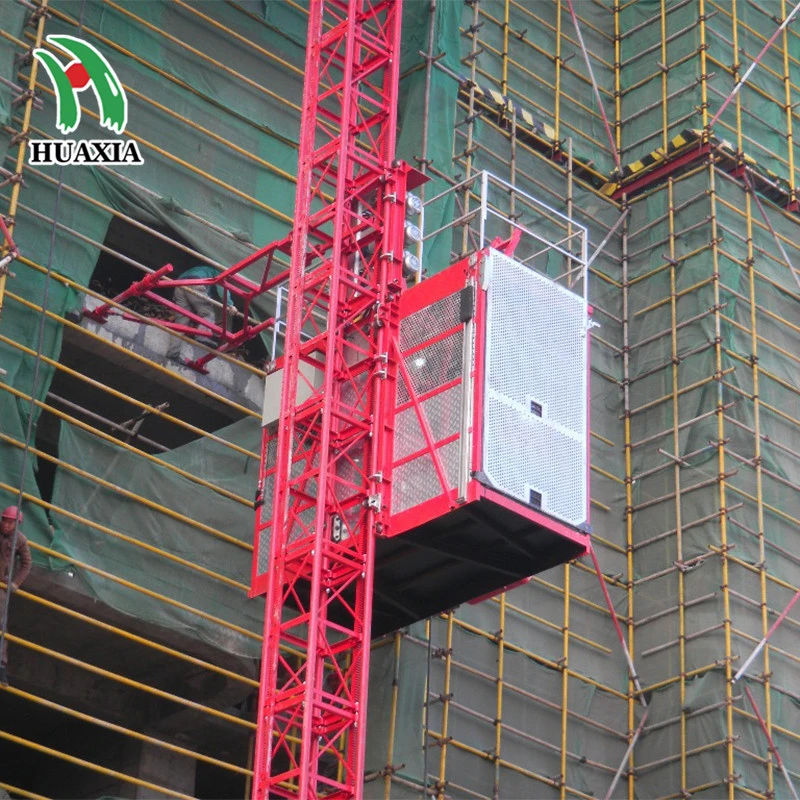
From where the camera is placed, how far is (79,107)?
2355cm

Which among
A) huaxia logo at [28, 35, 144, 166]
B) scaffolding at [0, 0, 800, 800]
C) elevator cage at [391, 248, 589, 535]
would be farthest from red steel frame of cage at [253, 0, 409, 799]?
huaxia logo at [28, 35, 144, 166]

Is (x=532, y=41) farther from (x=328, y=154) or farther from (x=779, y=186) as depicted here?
(x=328, y=154)

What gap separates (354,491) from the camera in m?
21.5

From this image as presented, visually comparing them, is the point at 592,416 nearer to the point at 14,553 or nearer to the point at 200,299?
the point at 200,299

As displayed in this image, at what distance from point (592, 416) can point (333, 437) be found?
808 cm

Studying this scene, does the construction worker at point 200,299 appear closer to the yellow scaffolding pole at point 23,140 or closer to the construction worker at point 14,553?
the yellow scaffolding pole at point 23,140

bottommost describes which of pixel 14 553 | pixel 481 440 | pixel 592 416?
pixel 14 553

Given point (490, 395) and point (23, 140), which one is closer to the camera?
point (490, 395)

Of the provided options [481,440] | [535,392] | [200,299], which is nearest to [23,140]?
[200,299]

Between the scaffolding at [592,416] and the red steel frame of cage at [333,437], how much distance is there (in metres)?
1.09

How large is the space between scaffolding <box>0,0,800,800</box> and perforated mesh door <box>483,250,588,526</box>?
1998 millimetres

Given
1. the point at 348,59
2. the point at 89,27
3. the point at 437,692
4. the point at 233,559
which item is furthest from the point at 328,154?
the point at 437,692

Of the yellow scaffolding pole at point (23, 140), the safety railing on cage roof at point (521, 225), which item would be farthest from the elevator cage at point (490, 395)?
the safety railing on cage roof at point (521, 225)

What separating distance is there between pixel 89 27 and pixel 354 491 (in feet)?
23.5
